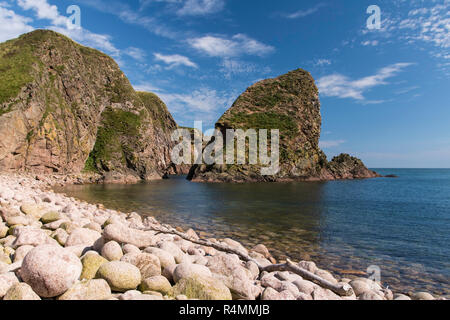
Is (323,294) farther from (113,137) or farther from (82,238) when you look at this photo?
(113,137)

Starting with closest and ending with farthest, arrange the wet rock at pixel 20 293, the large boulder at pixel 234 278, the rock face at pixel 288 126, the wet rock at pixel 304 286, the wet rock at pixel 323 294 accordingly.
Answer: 1. the wet rock at pixel 20 293
2. the large boulder at pixel 234 278
3. the wet rock at pixel 323 294
4. the wet rock at pixel 304 286
5. the rock face at pixel 288 126

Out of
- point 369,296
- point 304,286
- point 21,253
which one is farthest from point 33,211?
point 369,296

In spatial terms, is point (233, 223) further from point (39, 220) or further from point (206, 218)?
point (39, 220)

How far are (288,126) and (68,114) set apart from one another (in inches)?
2260

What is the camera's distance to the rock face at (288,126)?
64.9m

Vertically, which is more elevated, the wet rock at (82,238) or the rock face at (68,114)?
the rock face at (68,114)

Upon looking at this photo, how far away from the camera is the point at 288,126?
7538 centimetres

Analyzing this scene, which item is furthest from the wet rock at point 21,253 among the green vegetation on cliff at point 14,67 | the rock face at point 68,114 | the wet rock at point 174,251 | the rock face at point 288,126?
the rock face at point 288,126

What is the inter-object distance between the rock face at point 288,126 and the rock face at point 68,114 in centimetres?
2021

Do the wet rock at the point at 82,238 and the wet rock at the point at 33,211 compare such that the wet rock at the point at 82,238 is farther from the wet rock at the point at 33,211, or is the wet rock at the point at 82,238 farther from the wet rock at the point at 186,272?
the wet rock at the point at 33,211

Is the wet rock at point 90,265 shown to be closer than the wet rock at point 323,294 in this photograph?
Yes

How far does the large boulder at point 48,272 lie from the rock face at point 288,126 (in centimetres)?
5840

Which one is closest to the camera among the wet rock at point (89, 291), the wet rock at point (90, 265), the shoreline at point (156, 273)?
the wet rock at point (89, 291)

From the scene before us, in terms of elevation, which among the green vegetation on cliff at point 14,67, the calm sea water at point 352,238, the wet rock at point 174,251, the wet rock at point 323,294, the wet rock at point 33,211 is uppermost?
the green vegetation on cliff at point 14,67
